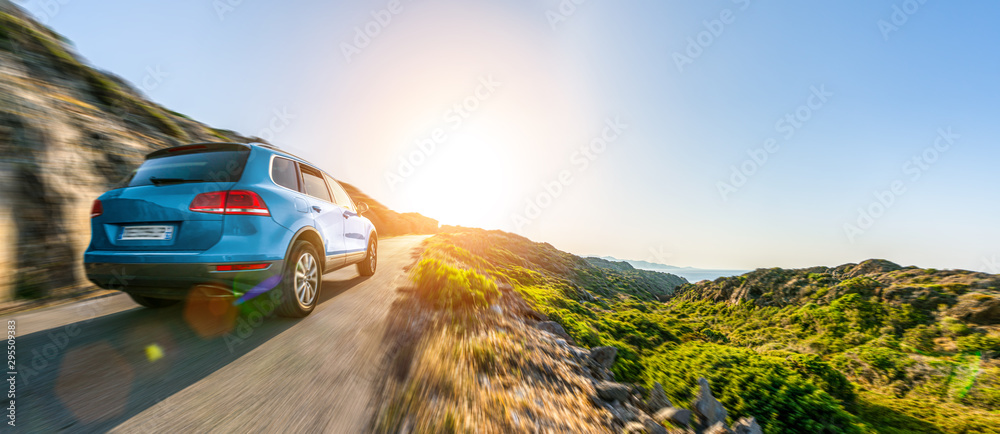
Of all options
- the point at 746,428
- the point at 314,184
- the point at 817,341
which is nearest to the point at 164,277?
the point at 314,184

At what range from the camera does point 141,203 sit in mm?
3102

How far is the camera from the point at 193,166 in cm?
336

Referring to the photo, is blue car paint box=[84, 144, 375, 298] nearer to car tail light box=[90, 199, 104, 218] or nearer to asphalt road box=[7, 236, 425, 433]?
car tail light box=[90, 199, 104, 218]

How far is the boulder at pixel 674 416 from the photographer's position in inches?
133

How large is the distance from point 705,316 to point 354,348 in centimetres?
3836

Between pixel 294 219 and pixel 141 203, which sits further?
pixel 294 219

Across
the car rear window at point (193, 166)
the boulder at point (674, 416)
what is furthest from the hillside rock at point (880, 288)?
the car rear window at point (193, 166)

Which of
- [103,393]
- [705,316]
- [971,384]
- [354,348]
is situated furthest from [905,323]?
[103,393]

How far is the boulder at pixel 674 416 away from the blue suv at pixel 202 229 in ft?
13.8

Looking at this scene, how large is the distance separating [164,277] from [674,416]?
516cm

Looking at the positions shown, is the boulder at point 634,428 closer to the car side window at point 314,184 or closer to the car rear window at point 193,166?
the car rear window at point 193,166

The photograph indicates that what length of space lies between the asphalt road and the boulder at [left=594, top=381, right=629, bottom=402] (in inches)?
89.6

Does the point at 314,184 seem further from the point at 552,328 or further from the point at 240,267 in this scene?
the point at 552,328

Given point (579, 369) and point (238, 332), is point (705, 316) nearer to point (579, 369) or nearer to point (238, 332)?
point (579, 369)
